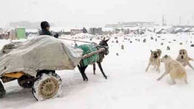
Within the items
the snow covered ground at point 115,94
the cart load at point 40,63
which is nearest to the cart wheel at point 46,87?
the cart load at point 40,63

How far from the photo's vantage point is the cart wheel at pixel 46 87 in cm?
576

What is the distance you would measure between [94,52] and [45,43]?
5.93 ft

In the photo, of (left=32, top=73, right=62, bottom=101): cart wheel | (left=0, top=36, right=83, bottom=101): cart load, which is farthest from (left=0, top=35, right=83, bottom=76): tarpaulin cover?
(left=32, top=73, right=62, bottom=101): cart wheel

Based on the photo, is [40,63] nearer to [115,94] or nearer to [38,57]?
[38,57]

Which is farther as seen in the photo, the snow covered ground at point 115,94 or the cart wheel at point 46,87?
the cart wheel at point 46,87

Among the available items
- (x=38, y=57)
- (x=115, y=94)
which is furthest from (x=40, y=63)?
(x=115, y=94)

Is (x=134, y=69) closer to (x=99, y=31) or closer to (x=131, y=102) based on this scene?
(x=131, y=102)

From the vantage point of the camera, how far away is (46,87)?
19.4 ft

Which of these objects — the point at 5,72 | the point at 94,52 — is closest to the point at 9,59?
the point at 5,72

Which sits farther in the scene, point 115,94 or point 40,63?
point 115,94

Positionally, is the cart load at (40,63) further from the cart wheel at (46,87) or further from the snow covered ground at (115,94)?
the snow covered ground at (115,94)

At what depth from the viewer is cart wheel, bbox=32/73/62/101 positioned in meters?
5.76

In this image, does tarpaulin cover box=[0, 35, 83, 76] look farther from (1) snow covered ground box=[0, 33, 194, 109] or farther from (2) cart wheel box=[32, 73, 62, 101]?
(1) snow covered ground box=[0, 33, 194, 109]

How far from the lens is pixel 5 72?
18.0 ft
